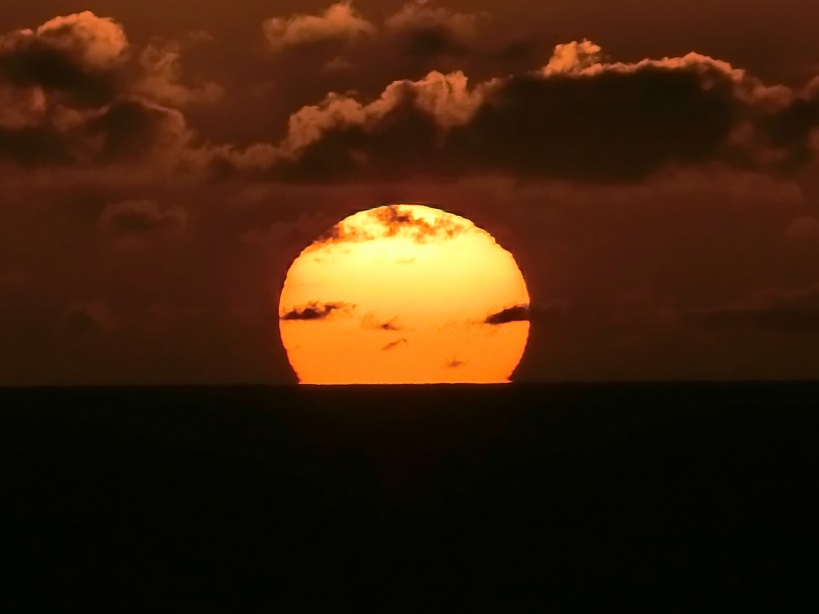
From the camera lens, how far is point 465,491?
54250 mm

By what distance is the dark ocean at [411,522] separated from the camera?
110 feet

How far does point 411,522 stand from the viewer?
149 ft

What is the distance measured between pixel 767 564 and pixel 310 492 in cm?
2028

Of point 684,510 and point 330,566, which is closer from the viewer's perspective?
point 330,566

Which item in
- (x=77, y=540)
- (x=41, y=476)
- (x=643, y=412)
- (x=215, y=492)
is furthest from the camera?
(x=643, y=412)

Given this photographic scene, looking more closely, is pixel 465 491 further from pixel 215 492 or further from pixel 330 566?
pixel 330 566

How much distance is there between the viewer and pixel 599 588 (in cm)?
3441

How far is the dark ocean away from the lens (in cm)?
3356

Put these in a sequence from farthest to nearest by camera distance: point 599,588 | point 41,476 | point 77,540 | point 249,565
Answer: point 41,476, point 77,540, point 249,565, point 599,588

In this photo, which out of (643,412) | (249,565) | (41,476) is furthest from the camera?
(643,412)

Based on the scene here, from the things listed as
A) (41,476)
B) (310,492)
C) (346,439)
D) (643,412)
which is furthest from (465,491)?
(643,412)

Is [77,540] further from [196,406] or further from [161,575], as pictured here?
[196,406]

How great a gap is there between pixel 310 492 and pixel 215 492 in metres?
3.22

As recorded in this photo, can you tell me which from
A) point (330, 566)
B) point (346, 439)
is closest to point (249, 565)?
point (330, 566)
